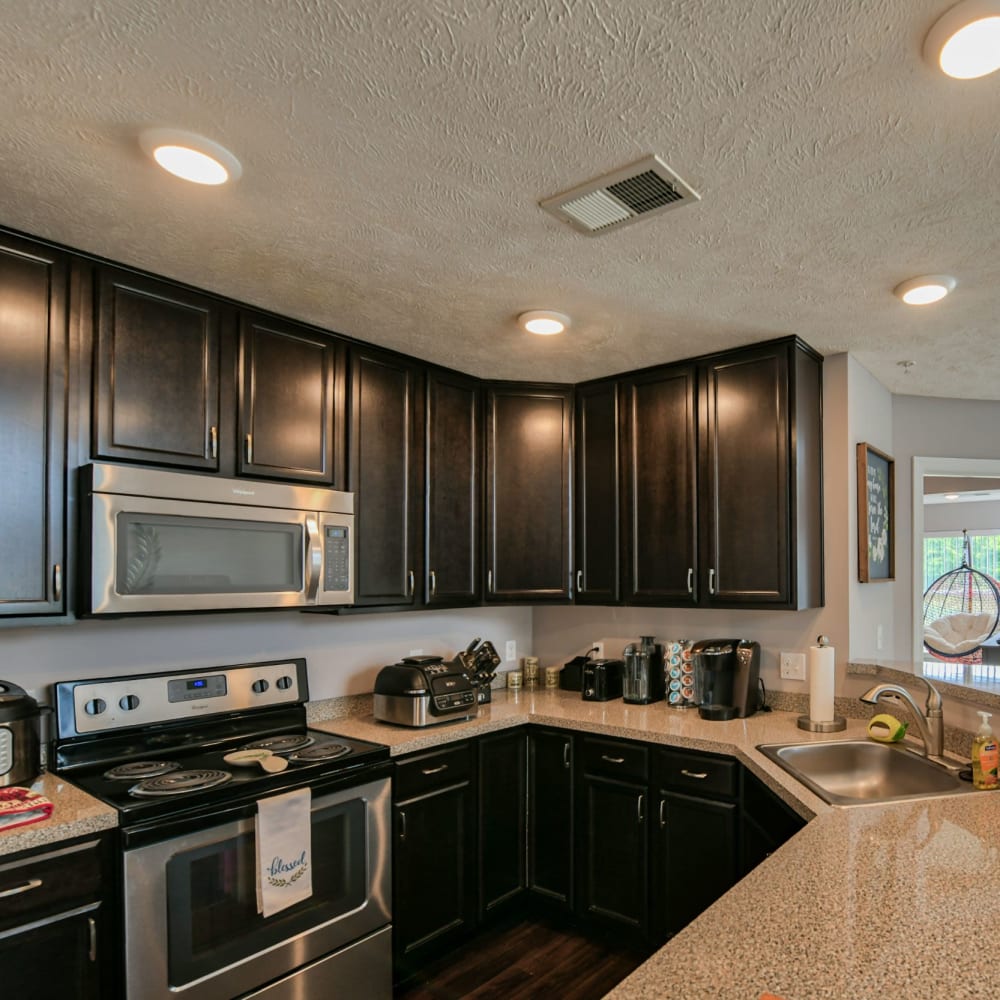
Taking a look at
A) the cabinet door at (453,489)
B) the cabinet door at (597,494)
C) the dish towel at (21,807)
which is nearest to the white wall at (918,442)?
the cabinet door at (597,494)

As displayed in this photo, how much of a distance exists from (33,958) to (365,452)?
1.76 m

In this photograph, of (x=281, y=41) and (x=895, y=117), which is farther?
(x=895, y=117)

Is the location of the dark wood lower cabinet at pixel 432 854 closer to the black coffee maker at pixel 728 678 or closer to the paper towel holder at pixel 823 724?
the black coffee maker at pixel 728 678

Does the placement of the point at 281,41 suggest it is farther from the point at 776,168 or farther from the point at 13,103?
the point at 776,168

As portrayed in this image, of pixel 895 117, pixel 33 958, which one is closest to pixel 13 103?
pixel 895 117

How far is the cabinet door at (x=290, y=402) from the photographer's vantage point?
247cm

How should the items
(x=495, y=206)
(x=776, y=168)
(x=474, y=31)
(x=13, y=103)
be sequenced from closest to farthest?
(x=474, y=31)
(x=13, y=103)
(x=776, y=168)
(x=495, y=206)

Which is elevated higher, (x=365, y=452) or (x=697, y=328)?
(x=697, y=328)

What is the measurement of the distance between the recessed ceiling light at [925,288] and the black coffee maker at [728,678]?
141cm

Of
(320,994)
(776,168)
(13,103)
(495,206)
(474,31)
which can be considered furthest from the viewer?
(320,994)

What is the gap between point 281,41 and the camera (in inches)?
49.9

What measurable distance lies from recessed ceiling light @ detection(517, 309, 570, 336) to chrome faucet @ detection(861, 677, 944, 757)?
5.12 ft

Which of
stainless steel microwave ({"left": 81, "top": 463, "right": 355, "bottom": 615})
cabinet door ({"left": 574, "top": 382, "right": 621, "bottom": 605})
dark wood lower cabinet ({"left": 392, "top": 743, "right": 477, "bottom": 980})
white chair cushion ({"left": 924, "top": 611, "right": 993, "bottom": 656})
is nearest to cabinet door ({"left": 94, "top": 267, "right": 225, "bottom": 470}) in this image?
stainless steel microwave ({"left": 81, "top": 463, "right": 355, "bottom": 615})

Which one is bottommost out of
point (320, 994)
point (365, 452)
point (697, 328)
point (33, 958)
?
A: point (320, 994)
